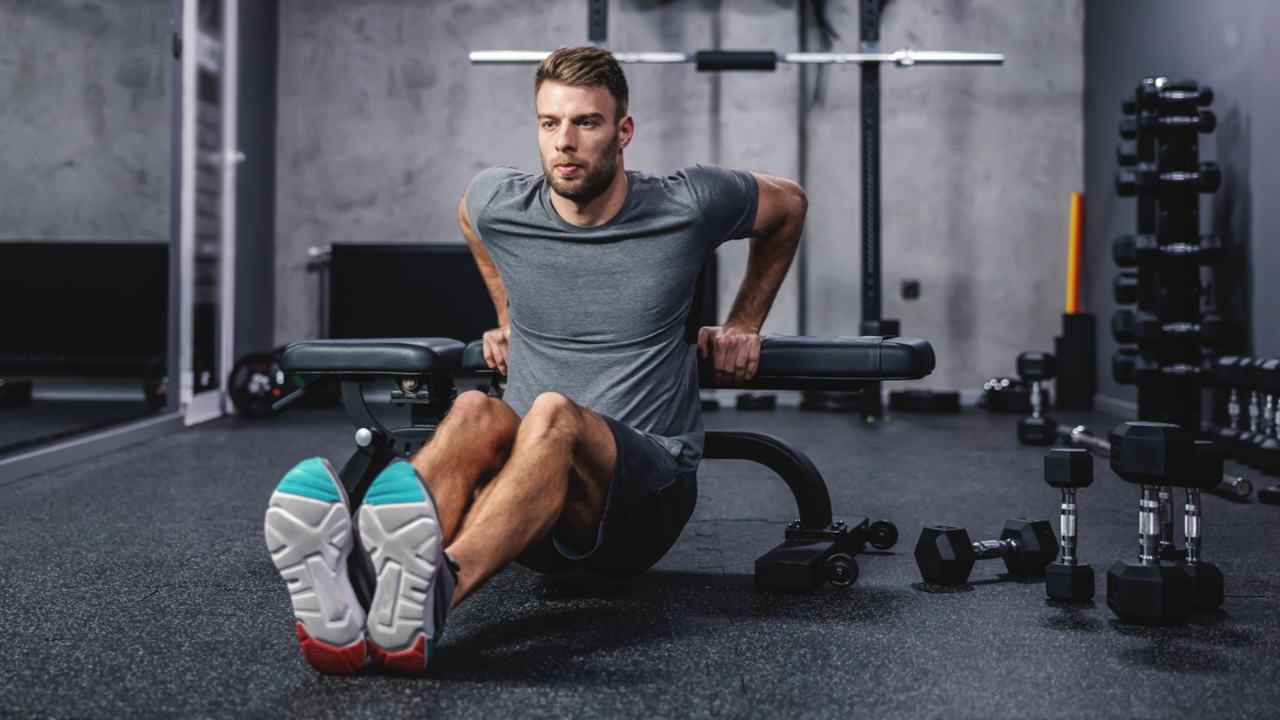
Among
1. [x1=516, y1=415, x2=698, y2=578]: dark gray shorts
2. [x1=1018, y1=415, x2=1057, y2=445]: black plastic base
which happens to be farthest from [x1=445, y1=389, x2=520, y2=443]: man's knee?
[x1=1018, y1=415, x2=1057, y2=445]: black plastic base

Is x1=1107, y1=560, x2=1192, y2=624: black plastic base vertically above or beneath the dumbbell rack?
beneath

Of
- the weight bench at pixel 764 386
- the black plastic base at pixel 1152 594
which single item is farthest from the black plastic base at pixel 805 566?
the black plastic base at pixel 1152 594

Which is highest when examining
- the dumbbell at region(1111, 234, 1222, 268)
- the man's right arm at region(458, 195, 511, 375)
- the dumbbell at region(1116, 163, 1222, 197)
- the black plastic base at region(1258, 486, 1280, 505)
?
the dumbbell at region(1116, 163, 1222, 197)

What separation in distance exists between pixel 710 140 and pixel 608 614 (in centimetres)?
422

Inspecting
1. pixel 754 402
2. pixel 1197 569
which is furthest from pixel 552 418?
pixel 754 402

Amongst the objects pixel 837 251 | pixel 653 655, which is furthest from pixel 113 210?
pixel 653 655

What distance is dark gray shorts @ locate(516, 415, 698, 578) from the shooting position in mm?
1443

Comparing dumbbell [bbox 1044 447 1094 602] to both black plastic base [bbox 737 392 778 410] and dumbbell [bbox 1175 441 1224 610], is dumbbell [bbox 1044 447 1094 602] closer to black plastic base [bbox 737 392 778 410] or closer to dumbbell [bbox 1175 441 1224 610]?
dumbbell [bbox 1175 441 1224 610]

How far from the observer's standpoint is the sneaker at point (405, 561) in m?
1.11

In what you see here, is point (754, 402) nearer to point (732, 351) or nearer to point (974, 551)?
point (974, 551)

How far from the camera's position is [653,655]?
1.38m

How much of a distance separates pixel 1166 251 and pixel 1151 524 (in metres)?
2.54

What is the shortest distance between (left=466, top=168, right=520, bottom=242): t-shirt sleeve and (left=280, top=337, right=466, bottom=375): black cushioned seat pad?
0.24 m

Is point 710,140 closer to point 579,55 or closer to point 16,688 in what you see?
point 579,55
